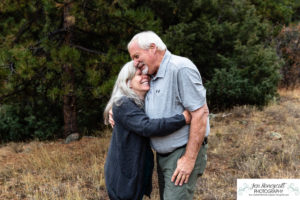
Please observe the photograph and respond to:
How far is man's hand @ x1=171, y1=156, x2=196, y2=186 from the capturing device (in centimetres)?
214

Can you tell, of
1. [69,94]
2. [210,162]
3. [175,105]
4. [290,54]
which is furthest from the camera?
[290,54]

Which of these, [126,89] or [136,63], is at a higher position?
[136,63]

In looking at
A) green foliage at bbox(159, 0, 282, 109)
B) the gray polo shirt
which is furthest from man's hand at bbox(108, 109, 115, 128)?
green foliage at bbox(159, 0, 282, 109)

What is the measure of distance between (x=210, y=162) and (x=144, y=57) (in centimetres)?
306

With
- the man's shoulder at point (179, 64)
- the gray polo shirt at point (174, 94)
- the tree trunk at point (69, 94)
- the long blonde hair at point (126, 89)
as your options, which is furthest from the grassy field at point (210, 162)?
the man's shoulder at point (179, 64)

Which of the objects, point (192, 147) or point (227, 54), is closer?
point (192, 147)

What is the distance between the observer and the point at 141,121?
6.93ft

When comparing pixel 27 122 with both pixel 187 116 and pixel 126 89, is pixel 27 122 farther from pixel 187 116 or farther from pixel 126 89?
pixel 187 116

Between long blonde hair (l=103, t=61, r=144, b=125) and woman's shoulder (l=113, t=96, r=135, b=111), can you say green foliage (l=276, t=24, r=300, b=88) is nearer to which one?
long blonde hair (l=103, t=61, r=144, b=125)

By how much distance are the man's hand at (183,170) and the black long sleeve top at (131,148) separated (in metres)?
0.23

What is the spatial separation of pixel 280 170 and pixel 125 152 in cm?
272

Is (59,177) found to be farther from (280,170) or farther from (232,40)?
(232,40)

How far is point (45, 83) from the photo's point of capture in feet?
20.4

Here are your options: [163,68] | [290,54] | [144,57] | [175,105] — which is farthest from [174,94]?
[290,54]
